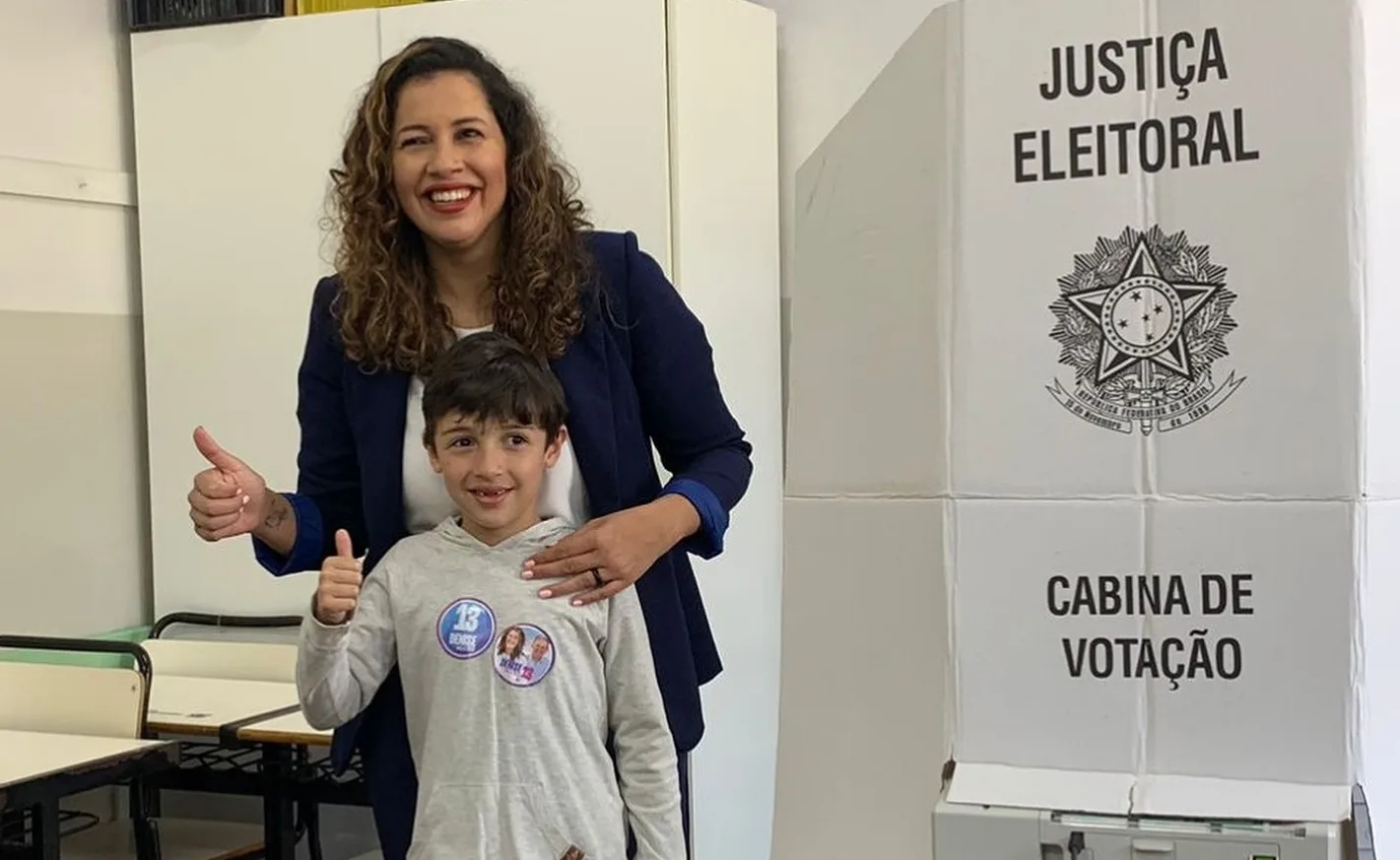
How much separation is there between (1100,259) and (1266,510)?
222 mm

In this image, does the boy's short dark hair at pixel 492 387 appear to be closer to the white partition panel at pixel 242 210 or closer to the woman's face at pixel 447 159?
the woman's face at pixel 447 159

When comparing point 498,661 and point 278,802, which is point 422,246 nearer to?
point 498,661

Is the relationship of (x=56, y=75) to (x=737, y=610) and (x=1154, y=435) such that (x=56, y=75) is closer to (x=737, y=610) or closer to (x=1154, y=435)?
(x=737, y=610)

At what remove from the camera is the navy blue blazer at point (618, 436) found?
1460mm

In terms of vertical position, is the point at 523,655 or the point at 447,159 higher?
the point at 447,159

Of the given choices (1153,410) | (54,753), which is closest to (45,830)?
(54,753)

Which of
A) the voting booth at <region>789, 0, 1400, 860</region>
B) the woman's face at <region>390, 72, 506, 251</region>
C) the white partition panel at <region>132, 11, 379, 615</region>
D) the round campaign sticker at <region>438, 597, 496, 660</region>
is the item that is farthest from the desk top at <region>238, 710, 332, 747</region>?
the voting booth at <region>789, 0, 1400, 860</region>

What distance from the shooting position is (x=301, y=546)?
148 cm

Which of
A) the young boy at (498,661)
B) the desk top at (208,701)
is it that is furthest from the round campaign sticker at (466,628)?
the desk top at (208,701)

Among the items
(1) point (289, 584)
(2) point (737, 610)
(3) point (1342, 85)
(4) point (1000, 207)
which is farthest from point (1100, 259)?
(1) point (289, 584)

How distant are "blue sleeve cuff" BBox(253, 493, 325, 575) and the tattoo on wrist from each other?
0.5 inches

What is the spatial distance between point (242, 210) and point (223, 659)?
101 centimetres

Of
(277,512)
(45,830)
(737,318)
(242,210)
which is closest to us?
(277,512)

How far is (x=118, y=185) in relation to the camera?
341 cm
